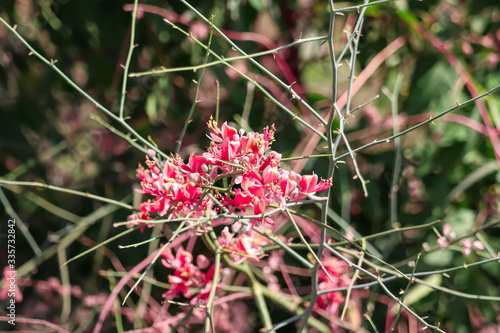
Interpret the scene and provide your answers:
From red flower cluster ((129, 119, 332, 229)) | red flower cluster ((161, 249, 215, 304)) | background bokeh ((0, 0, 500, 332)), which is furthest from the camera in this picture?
background bokeh ((0, 0, 500, 332))

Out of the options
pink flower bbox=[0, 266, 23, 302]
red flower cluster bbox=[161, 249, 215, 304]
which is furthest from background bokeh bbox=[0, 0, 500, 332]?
red flower cluster bbox=[161, 249, 215, 304]

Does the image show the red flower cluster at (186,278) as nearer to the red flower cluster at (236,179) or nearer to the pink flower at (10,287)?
the red flower cluster at (236,179)

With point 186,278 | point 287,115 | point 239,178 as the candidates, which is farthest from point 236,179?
point 287,115

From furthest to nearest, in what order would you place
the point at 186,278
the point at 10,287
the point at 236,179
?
the point at 10,287, the point at 186,278, the point at 236,179

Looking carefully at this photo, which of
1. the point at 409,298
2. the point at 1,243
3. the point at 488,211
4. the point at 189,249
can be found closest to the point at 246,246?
the point at 189,249

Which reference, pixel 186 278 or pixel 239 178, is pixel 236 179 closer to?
pixel 239 178

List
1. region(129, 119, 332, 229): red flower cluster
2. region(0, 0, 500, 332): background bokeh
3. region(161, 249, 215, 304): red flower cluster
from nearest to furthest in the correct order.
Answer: region(129, 119, 332, 229): red flower cluster < region(161, 249, 215, 304): red flower cluster < region(0, 0, 500, 332): background bokeh

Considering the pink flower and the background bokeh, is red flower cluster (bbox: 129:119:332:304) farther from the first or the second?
the pink flower

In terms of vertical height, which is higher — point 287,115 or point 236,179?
point 287,115

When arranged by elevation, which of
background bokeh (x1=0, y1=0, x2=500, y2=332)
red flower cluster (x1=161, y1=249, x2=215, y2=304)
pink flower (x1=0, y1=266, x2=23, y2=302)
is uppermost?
background bokeh (x1=0, y1=0, x2=500, y2=332)

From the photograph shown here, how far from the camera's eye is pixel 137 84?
50.1 inches

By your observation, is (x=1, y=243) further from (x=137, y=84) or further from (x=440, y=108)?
(x=440, y=108)

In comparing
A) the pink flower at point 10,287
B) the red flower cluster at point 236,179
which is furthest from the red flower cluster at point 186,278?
the pink flower at point 10,287

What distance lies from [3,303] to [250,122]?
65cm
